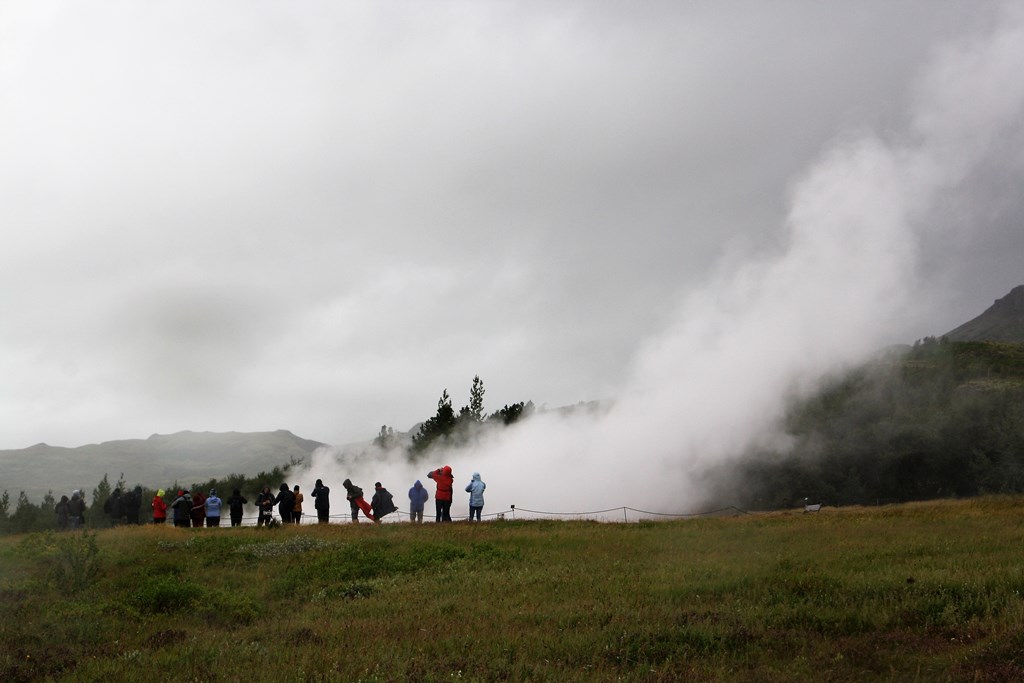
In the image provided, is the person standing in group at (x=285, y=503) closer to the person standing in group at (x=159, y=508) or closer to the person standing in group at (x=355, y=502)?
the person standing in group at (x=355, y=502)

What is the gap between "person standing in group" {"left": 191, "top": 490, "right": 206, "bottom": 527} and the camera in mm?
30891

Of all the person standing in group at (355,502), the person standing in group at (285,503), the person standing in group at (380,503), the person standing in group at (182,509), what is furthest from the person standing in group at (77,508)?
the person standing in group at (380,503)

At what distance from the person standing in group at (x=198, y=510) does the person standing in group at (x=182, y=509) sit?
0.25 m

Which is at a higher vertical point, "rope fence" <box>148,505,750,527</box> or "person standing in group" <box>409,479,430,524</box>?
"person standing in group" <box>409,479,430,524</box>

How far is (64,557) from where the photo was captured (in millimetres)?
18453

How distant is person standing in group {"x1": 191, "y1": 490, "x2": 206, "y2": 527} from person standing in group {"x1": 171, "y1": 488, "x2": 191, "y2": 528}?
252 mm

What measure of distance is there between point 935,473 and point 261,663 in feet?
191

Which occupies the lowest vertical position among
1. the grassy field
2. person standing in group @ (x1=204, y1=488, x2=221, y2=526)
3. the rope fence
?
the grassy field

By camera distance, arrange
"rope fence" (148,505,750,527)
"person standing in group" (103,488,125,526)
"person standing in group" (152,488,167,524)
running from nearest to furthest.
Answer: "person standing in group" (152,488,167,524), "rope fence" (148,505,750,527), "person standing in group" (103,488,125,526)

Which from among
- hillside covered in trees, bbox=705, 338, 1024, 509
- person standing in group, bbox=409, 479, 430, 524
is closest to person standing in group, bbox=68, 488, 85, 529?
person standing in group, bbox=409, 479, 430, 524

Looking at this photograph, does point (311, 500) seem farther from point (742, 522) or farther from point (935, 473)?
point (935, 473)

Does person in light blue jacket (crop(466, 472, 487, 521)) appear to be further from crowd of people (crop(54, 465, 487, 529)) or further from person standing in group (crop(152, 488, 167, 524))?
person standing in group (crop(152, 488, 167, 524))

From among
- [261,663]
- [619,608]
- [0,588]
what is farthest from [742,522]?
[0,588]

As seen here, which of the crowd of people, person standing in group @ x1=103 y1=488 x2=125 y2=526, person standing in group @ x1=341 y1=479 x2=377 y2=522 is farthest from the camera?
person standing in group @ x1=103 y1=488 x2=125 y2=526
